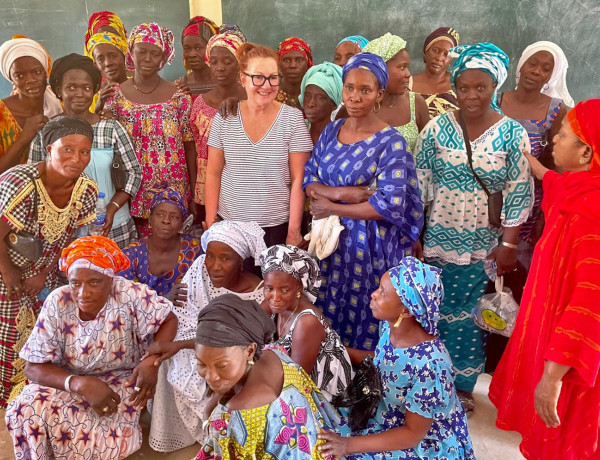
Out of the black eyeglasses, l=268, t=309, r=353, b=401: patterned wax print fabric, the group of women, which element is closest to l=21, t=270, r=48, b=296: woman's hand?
the group of women

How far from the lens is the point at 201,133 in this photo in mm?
3938

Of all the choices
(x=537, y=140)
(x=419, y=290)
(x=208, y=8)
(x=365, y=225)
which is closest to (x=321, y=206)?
(x=365, y=225)

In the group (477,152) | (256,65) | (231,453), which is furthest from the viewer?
(256,65)

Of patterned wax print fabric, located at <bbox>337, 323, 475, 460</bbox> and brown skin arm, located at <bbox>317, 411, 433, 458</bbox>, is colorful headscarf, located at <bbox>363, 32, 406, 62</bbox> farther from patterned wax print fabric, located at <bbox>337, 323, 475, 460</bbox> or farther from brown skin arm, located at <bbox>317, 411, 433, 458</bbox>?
brown skin arm, located at <bbox>317, 411, 433, 458</bbox>

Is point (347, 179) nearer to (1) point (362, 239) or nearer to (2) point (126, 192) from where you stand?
(1) point (362, 239)

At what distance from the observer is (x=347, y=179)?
313 centimetres

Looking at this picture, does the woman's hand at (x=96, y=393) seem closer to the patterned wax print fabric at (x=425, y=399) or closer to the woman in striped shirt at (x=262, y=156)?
the patterned wax print fabric at (x=425, y=399)

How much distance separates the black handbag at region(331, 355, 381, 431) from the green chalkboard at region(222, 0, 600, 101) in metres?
4.04

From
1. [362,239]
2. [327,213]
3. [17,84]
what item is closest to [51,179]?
[17,84]

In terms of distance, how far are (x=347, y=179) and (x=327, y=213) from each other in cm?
25

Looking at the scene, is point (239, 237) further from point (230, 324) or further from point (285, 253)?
point (230, 324)

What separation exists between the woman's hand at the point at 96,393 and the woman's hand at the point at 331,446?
1217 millimetres

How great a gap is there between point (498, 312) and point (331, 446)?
5.33 feet

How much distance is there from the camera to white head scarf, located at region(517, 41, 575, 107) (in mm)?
3953
